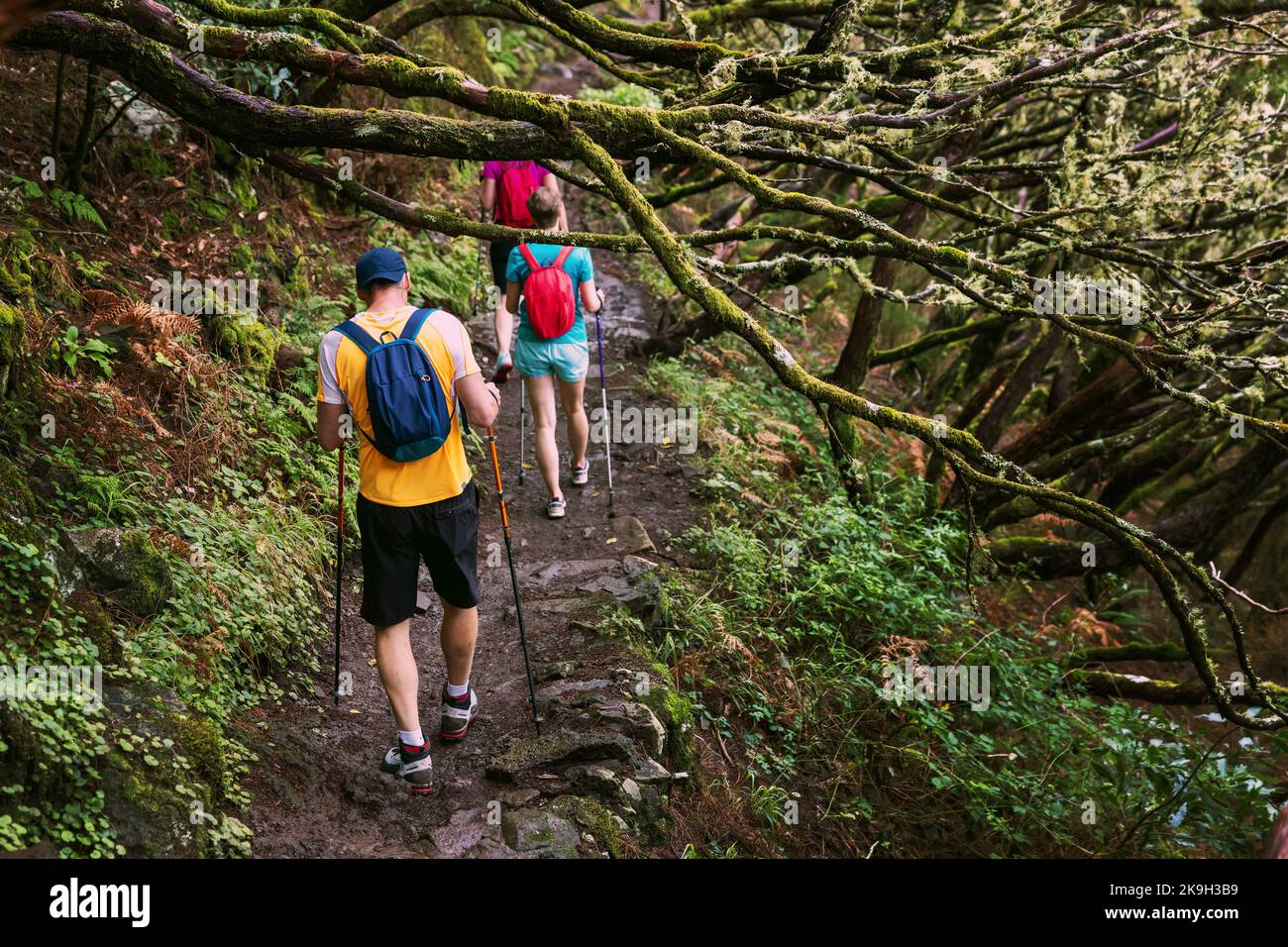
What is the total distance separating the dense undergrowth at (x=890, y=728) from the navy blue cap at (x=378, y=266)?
10.7 feet

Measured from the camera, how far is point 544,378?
26.3ft

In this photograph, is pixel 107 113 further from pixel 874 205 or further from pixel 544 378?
pixel 874 205

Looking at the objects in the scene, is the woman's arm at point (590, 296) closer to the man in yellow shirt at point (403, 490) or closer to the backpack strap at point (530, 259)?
the backpack strap at point (530, 259)

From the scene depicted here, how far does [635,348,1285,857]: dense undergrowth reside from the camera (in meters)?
6.56

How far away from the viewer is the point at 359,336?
468cm

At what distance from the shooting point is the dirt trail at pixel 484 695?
483 cm

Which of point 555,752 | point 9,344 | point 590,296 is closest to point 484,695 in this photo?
point 555,752

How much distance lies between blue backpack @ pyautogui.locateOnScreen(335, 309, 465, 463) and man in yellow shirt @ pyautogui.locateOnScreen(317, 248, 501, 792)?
4cm

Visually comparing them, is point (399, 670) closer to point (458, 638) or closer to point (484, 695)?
point (458, 638)

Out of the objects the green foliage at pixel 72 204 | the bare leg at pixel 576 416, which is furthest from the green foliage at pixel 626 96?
the green foliage at pixel 72 204
